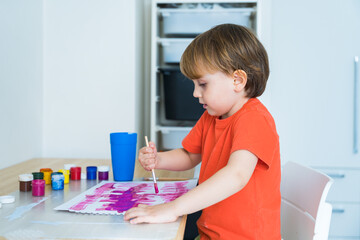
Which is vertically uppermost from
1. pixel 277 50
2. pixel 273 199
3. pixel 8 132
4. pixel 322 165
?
pixel 277 50

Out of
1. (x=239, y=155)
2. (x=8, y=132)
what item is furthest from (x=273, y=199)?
(x=8, y=132)

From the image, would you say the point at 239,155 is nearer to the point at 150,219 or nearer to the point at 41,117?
the point at 150,219

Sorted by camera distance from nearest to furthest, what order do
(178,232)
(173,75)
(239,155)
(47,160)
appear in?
(178,232)
(239,155)
(47,160)
(173,75)

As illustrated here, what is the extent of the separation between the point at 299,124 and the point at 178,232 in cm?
174

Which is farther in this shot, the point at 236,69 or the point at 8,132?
the point at 8,132

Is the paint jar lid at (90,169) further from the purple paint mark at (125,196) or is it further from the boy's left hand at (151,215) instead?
the boy's left hand at (151,215)

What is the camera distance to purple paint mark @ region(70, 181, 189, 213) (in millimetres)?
827

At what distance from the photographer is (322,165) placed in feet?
7.42

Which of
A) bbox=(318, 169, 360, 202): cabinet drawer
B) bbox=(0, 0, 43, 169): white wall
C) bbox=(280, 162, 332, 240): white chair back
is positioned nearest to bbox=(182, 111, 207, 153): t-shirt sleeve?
bbox=(280, 162, 332, 240): white chair back

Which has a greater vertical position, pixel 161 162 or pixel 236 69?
pixel 236 69

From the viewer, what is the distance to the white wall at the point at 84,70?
176cm

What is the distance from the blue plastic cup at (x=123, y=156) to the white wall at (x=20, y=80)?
0.47 meters

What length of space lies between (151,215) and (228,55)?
376 mm

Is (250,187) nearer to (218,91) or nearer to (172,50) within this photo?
(218,91)
